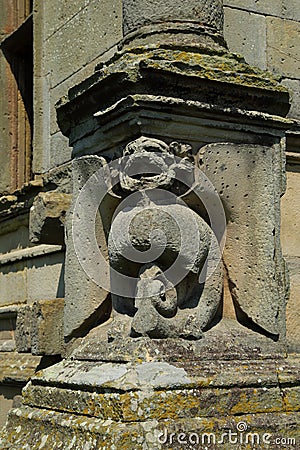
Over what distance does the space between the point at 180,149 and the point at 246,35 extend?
1.54 metres

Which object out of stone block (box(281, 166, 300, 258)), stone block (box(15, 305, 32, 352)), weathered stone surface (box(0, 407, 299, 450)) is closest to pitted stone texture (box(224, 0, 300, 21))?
stone block (box(281, 166, 300, 258))

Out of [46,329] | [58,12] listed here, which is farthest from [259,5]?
[46,329]

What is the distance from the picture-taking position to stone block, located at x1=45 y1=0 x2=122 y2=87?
4887 millimetres

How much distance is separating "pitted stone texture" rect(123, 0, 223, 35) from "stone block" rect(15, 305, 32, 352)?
174cm

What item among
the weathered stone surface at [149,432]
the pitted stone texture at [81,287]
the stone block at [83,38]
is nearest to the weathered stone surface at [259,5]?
the stone block at [83,38]

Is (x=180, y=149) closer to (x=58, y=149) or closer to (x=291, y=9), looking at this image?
(x=291, y=9)

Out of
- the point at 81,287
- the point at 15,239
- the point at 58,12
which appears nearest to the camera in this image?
the point at 81,287

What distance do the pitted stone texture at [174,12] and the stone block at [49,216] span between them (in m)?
0.93

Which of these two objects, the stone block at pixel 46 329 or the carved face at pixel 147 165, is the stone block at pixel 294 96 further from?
the stone block at pixel 46 329

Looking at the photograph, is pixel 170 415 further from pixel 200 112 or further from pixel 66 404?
pixel 200 112

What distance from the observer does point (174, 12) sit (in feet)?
11.6

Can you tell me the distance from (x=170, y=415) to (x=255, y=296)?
0.71 metres

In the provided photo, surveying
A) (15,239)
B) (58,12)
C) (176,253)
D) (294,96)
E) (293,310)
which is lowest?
(293,310)

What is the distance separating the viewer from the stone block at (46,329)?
4363mm
